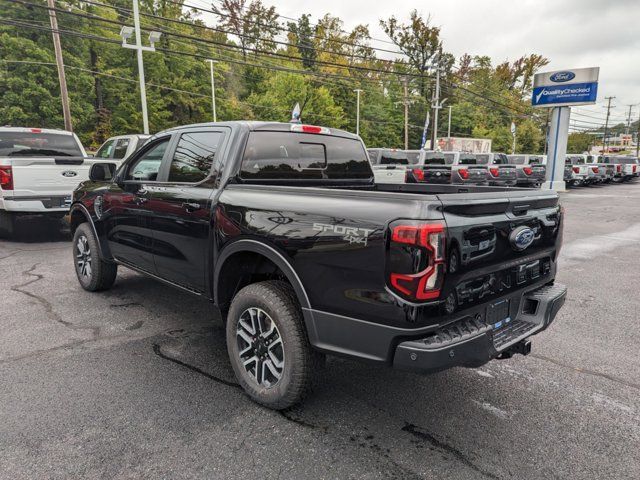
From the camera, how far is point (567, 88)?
67.2 feet

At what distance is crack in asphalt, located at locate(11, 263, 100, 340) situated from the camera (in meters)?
4.28

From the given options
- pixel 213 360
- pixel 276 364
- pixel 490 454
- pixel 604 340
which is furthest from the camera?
pixel 604 340

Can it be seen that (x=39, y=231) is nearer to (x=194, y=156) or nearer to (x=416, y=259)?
(x=194, y=156)

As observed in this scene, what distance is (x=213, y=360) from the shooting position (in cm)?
367

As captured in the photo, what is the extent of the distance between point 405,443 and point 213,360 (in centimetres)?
172

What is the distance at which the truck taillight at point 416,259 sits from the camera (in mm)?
2195

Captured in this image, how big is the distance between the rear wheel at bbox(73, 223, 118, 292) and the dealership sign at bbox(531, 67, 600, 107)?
2140cm

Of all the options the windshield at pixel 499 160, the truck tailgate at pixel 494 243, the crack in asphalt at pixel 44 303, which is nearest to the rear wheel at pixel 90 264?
the crack in asphalt at pixel 44 303

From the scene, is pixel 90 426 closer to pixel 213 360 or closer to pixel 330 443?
pixel 213 360

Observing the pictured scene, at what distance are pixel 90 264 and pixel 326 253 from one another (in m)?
3.84

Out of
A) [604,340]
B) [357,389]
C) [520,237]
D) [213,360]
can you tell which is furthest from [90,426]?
[604,340]

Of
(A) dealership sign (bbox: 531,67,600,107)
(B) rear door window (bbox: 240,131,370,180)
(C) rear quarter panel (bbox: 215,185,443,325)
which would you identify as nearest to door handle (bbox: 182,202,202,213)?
(B) rear door window (bbox: 240,131,370,180)

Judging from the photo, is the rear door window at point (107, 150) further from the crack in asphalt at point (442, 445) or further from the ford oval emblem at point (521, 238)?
the ford oval emblem at point (521, 238)

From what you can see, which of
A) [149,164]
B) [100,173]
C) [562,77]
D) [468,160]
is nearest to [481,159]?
[468,160]
